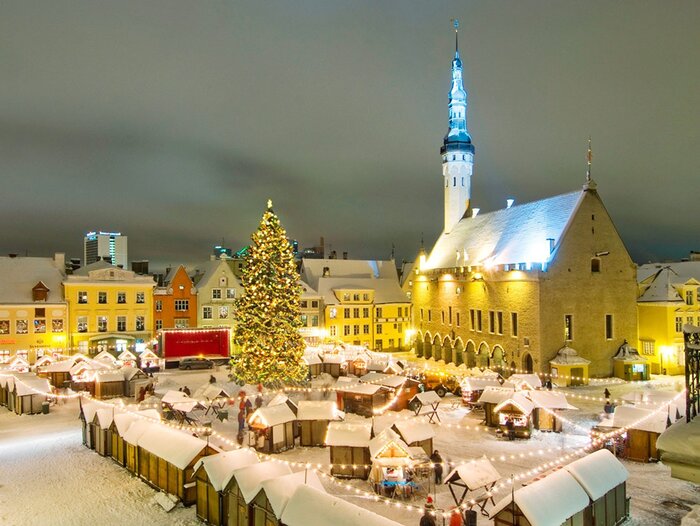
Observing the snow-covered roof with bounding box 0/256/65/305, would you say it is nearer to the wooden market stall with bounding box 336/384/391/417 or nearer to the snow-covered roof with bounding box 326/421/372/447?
the wooden market stall with bounding box 336/384/391/417

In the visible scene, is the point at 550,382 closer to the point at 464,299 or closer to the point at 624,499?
the point at 464,299

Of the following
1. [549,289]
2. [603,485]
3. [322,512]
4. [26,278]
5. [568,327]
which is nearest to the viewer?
[322,512]

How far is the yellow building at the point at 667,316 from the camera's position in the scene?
4153cm

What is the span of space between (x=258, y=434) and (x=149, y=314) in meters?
32.7

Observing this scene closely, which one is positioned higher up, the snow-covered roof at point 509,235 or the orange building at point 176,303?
the snow-covered roof at point 509,235

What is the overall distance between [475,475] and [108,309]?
43.0 metres

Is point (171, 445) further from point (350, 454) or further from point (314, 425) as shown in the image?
point (314, 425)

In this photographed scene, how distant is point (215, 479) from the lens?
15453mm

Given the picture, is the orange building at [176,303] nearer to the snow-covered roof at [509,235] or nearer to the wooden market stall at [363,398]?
the snow-covered roof at [509,235]

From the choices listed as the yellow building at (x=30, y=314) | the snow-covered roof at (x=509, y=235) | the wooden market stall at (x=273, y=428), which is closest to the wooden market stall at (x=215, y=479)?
the wooden market stall at (x=273, y=428)

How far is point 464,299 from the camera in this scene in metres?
49.6

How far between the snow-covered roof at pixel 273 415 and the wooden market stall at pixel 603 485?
40.4 feet

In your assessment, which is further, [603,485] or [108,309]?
[108,309]

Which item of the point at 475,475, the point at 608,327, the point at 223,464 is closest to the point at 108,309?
the point at 223,464
